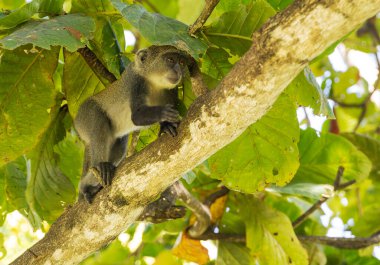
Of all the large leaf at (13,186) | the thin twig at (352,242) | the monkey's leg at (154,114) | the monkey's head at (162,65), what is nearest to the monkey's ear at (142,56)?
the monkey's head at (162,65)

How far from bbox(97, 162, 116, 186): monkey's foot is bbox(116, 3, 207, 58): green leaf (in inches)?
38.0

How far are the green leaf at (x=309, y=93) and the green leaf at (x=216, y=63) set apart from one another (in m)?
0.50

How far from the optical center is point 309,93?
380 centimetres

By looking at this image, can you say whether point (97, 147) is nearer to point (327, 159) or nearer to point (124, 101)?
point (124, 101)

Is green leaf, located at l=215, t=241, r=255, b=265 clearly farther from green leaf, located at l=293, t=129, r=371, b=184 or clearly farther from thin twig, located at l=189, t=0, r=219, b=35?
thin twig, located at l=189, t=0, r=219, b=35

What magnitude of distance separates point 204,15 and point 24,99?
1754 millimetres

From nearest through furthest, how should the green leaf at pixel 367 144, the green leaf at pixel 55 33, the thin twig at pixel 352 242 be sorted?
the green leaf at pixel 55 33, the thin twig at pixel 352 242, the green leaf at pixel 367 144

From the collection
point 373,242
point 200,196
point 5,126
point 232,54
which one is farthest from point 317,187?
point 5,126

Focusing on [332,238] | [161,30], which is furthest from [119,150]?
[332,238]

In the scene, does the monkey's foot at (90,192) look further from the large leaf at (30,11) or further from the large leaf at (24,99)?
the large leaf at (30,11)

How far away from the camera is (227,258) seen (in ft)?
17.6

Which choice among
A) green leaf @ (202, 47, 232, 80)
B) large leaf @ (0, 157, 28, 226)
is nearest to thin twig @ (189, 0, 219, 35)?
green leaf @ (202, 47, 232, 80)

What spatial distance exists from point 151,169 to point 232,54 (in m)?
1.13

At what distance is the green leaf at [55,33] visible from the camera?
347cm
